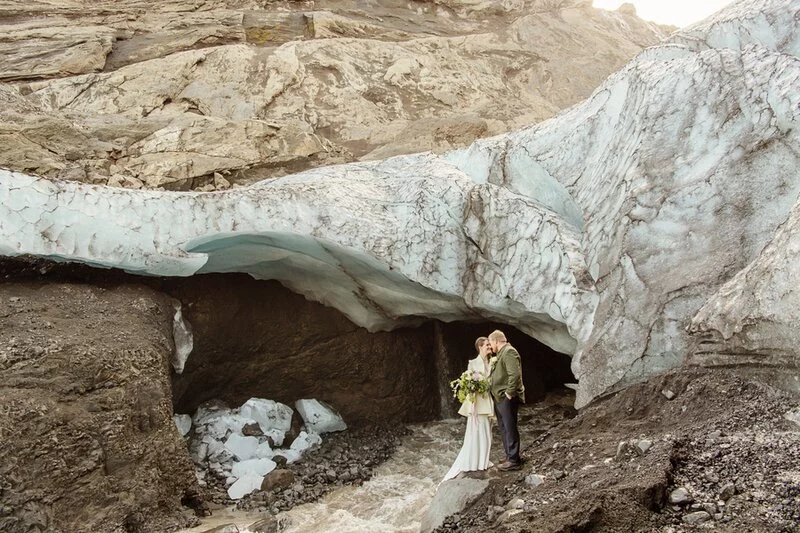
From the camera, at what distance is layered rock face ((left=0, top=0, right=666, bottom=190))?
12859 mm

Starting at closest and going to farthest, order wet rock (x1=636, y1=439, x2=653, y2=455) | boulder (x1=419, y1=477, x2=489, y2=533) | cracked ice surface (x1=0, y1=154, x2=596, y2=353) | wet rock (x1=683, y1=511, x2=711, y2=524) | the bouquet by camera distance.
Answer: wet rock (x1=683, y1=511, x2=711, y2=524) < wet rock (x1=636, y1=439, x2=653, y2=455) < boulder (x1=419, y1=477, x2=489, y2=533) < the bouquet < cracked ice surface (x1=0, y1=154, x2=596, y2=353)

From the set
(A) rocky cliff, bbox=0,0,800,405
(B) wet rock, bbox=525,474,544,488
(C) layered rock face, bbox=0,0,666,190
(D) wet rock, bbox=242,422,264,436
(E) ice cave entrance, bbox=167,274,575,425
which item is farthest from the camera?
(C) layered rock face, bbox=0,0,666,190

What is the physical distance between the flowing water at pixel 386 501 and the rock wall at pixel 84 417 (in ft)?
2.19

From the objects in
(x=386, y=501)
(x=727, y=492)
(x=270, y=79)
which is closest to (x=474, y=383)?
(x=386, y=501)

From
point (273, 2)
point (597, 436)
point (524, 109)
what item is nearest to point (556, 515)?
point (597, 436)

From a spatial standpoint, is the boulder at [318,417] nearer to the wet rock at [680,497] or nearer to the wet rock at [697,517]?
the wet rock at [680,497]

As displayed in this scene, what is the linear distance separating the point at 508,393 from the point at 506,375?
134mm

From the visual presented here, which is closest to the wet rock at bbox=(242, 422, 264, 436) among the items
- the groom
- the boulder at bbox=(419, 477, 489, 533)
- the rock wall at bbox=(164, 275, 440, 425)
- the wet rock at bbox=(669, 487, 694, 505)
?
the rock wall at bbox=(164, 275, 440, 425)

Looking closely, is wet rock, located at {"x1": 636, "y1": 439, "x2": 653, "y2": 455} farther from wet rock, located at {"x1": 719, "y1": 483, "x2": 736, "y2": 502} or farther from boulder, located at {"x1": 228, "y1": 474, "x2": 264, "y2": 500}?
boulder, located at {"x1": 228, "y1": 474, "x2": 264, "y2": 500}

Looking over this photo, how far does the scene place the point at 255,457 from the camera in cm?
857

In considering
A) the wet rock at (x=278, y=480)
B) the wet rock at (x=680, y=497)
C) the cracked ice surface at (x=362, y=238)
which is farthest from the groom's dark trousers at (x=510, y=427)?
the wet rock at (x=278, y=480)

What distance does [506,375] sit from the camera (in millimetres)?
5570

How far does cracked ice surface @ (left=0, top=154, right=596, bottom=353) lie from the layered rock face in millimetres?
4665

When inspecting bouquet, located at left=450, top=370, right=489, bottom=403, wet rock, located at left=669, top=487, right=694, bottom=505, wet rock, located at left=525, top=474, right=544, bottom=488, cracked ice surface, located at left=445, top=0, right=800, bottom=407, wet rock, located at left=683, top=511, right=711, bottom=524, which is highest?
cracked ice surface, located at left=445, top=0, right=800, bottom=407
